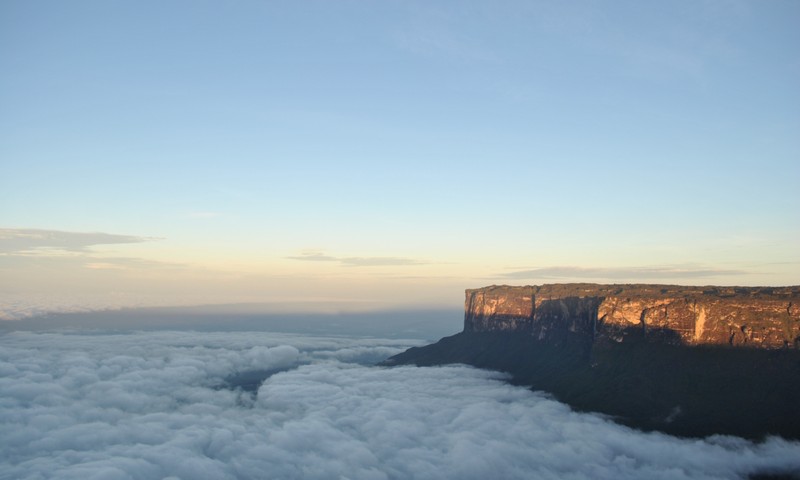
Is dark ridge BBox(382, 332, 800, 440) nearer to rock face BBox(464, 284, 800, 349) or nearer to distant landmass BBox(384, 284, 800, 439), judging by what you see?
distant landmass BBox(384, 284, 800, 439)

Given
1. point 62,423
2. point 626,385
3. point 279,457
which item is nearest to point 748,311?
point 626,385

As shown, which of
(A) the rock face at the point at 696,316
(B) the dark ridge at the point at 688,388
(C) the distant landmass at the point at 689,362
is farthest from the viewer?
(A) the rock face at the point at 696,316

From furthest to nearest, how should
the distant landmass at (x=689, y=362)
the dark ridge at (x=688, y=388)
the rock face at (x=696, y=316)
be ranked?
the rock face at (x=696, y=316), the distant landmass at (x=689, y=362), the dark ridge at (x=688, y=388)

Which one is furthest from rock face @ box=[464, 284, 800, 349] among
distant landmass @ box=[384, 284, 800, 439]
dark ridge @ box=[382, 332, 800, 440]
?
dark ridge @ box=[382, 332, 800, 440]

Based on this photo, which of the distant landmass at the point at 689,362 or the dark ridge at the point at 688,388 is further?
the distant landmass at the point at 689,362

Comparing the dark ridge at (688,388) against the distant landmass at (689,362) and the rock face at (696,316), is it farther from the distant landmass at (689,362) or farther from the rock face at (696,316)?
the rock face at (696,316)

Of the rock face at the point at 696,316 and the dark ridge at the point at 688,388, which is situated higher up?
the rock face at the point at 696,316

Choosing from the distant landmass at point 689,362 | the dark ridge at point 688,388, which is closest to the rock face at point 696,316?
the distant landmass at point 689,362

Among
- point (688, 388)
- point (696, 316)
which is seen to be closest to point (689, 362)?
point (688, 388)

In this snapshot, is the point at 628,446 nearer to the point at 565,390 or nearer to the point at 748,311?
the point at 565,390
